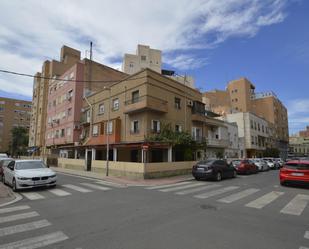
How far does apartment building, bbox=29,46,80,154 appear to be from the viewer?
45.2 meters

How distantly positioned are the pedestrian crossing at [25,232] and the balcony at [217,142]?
1075 inches

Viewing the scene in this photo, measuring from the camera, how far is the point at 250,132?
4262cm

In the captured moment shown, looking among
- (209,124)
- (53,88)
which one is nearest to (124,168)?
(209,124)

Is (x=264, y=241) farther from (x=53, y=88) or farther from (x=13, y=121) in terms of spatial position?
(x=13, y=121)

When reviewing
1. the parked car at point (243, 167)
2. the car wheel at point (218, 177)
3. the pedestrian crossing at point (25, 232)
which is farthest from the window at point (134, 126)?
the pedestrian crossing at point (25, 232)

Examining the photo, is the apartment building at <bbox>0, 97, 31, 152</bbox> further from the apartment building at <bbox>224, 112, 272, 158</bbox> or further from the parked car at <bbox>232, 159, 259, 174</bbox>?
the parked car at <bbox>232, 159, 259, 174</bbox>

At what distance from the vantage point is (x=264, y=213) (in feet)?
22.9

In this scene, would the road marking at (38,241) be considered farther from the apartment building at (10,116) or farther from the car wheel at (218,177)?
the apartment building at (10,116)

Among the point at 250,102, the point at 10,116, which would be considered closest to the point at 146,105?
the point at 250,102

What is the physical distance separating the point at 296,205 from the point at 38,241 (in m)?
8.53

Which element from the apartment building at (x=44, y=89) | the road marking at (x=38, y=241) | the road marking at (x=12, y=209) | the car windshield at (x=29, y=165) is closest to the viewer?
the road marking at (x=38, y=241)

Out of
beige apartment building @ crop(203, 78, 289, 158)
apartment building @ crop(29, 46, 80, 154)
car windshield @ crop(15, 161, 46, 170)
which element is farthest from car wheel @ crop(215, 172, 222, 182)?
beige apartment building @ crop(203, 78, 289, 158)

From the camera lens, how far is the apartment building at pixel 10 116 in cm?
7681

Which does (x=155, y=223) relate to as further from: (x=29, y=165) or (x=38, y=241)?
(x=29, y=165)
